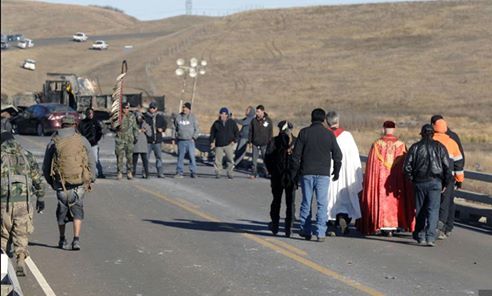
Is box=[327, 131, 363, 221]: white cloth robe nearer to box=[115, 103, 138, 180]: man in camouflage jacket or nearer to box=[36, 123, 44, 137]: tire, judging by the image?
box=[115, 103, 138, 180]: man in camouflage jacket

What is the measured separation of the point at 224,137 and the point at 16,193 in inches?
545

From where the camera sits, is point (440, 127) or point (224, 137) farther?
point (224, 137)

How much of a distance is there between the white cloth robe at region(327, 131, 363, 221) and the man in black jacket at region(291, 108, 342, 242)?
57cm

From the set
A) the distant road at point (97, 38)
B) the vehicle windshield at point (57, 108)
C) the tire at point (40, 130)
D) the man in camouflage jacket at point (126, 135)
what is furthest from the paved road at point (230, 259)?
the distant road at point (97, 38)

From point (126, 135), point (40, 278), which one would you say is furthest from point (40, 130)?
point (40, 278)

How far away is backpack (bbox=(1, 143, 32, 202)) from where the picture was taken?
36.3 feet

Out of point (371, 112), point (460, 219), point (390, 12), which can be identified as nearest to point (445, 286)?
point (460, 219)

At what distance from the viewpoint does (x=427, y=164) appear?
14062 millimetres

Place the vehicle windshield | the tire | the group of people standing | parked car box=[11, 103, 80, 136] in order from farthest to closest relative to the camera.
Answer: the tire < the vehicle windshield < parked car box=[11, 103, 80, 136] < the group of people standing

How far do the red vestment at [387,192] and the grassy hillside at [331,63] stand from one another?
120 feet

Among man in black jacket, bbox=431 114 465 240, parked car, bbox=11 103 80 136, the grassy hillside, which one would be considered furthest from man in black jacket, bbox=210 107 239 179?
the grassy hillside

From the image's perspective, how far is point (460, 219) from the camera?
1786 centimetres

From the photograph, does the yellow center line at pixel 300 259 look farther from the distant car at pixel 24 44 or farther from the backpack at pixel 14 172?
the distant car at pixel 24 44

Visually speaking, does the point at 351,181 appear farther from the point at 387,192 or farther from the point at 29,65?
the point at 29,65
